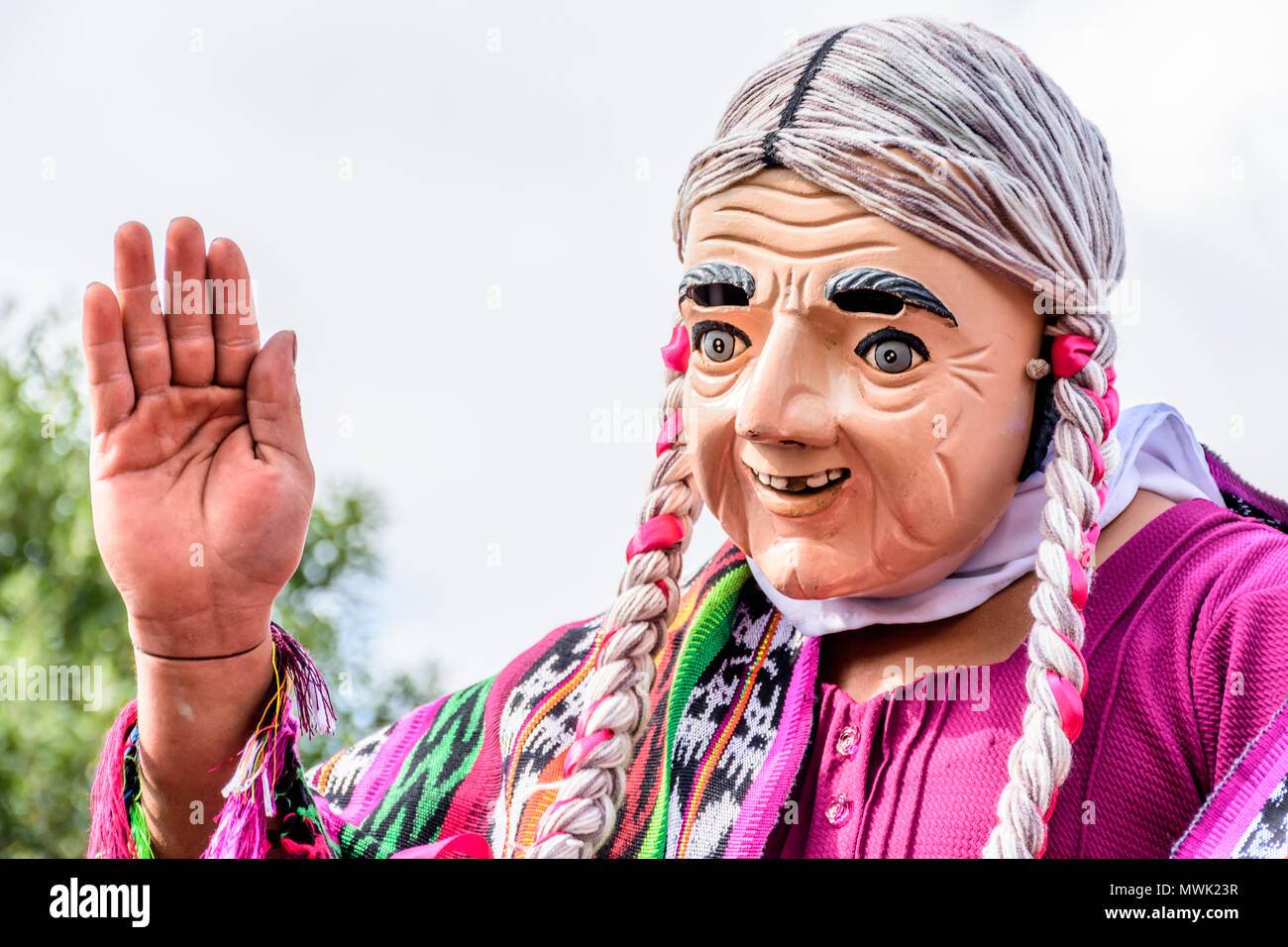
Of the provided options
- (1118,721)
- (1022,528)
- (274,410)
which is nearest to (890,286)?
(1022,528)

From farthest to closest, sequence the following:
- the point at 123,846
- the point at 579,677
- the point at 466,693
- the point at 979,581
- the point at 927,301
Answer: the point at 466,693
the point at 579,677
the point at 123,846
the point at 979,581
the point at 927,301

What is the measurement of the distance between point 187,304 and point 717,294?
2.95ft

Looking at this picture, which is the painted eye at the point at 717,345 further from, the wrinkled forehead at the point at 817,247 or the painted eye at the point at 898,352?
the painted eye at the point at 898,352

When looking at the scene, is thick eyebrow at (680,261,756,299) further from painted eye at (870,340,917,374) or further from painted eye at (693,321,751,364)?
painted eye at (870,340,917,374)

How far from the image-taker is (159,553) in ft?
8.57

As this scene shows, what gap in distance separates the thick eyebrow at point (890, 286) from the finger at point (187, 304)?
107 centimetres

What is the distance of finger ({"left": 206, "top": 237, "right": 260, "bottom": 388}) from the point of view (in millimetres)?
2689

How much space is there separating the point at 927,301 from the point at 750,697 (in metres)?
0.79

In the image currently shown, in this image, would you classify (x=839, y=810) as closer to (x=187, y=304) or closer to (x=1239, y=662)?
(x=1239, y=662)

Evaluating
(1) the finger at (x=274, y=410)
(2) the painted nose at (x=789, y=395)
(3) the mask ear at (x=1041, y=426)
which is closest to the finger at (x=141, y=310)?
(1) the finger at (x=274, y=410)

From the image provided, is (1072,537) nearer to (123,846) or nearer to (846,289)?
(846,289)

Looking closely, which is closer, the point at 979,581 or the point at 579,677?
the point at 979,581

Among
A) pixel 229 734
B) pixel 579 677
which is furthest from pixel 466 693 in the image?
pixel 229 734

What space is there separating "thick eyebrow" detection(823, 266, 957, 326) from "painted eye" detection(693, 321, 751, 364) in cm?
19
